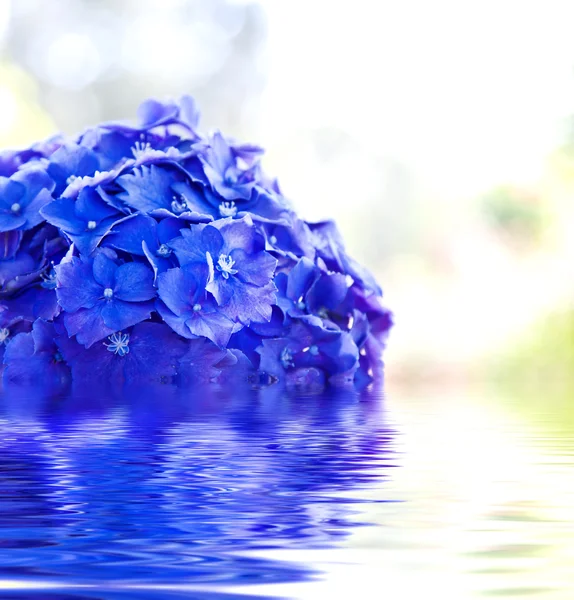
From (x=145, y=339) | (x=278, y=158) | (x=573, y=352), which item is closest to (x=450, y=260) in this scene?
(x=573, y=352)

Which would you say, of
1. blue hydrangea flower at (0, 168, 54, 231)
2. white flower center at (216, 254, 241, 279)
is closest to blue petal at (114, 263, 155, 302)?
white flower center at (216, 254, 241, 279)

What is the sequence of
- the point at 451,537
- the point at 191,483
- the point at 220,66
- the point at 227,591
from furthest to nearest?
the point at 220,66
the point at 191,483
the point at 451,537
the point at 227,591

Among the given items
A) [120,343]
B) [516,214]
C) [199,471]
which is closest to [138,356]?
[120,343]

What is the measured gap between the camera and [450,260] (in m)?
5.06

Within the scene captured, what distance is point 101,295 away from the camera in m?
1.61

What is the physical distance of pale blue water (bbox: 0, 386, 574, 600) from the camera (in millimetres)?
390

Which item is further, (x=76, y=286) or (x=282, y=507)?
(x=76, y=286)

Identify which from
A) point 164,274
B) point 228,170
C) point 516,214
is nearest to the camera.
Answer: point 164,274

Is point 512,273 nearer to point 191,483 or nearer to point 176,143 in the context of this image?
point 176,143

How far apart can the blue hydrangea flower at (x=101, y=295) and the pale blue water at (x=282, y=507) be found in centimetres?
50

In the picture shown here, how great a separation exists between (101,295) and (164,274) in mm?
109

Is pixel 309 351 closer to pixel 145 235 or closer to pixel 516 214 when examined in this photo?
pixel 145 235

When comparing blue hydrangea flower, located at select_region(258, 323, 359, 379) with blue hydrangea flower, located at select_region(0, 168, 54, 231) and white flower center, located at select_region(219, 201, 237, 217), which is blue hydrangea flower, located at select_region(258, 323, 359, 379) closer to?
white flower center, located at select_region(219, 201, 237, 217)

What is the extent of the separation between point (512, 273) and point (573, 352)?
45 centimetres
